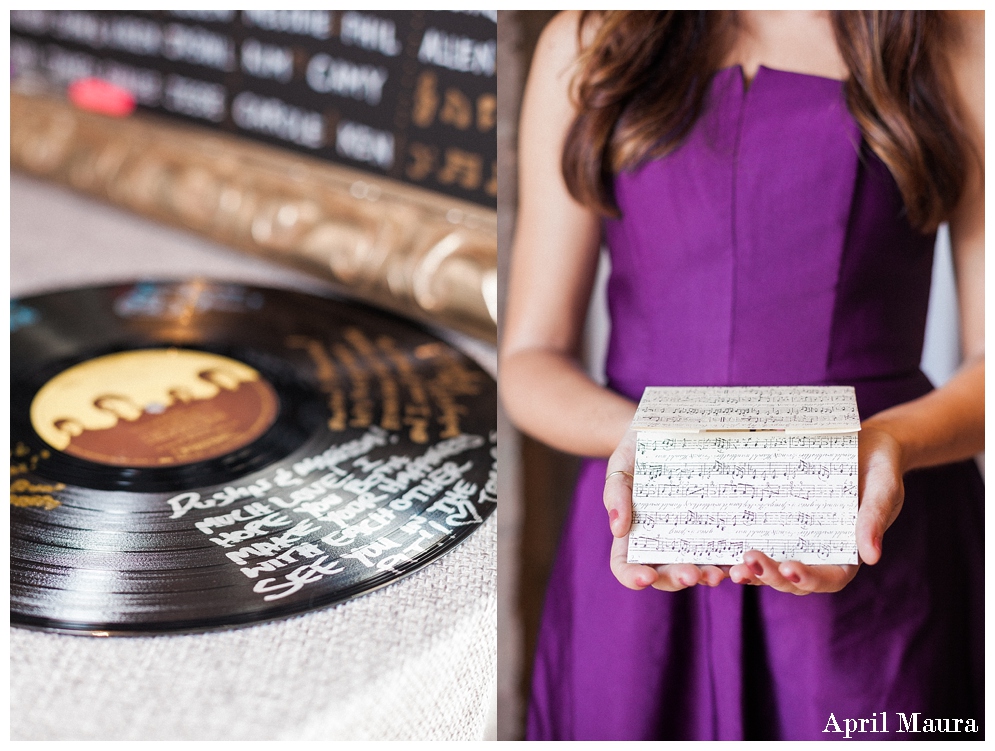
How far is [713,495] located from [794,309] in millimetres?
173

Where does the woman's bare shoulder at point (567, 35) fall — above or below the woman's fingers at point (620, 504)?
above

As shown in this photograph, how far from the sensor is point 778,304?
51 centimetres

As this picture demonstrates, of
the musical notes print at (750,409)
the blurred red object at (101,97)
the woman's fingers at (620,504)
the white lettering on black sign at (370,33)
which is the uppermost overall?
the white lettering on black sign at (370,33)

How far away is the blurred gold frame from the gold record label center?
180 mm

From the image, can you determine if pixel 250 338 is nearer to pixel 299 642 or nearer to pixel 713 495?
pixel 299 642

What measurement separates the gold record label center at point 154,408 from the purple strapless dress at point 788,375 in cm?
24

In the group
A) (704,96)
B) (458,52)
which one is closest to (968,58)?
(704,96)

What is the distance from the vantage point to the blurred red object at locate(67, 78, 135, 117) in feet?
3.51

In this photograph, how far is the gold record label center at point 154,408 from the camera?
57 centimetres

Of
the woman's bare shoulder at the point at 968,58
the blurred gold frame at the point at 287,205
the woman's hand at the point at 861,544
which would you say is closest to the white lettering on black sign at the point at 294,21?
the blurred gold frame at the point at 287,205

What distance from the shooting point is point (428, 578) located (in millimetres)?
475

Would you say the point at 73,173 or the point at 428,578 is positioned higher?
the point at 73,173

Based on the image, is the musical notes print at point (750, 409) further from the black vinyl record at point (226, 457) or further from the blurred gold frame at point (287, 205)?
the blurred gold frame at point (287, 205)

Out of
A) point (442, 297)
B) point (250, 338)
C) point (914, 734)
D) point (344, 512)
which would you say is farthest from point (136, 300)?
point (914, 734)
